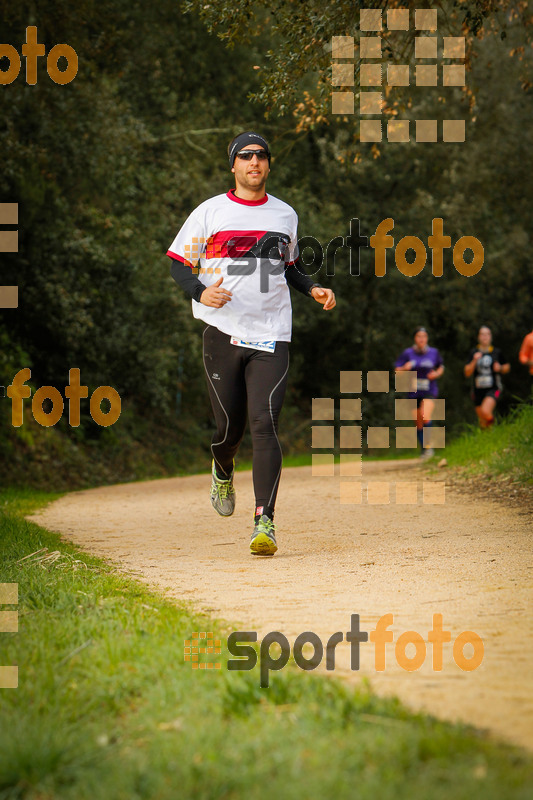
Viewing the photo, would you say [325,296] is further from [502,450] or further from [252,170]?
[502,450]

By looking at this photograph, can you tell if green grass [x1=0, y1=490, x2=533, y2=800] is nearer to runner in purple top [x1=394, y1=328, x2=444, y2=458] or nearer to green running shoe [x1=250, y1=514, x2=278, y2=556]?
green running shoe [x1=250, y1=514, x2=278, y2=556]

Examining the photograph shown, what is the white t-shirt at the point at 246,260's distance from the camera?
19.4 feet

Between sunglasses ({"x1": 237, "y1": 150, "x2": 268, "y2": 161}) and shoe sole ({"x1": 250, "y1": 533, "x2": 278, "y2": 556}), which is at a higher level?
sunglasses ({"x1": 237, "y1": 150, "x2": 268, "y2": 161})

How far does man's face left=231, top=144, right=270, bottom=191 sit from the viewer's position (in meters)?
5.96

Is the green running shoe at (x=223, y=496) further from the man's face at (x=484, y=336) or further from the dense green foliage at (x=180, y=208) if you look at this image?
the man's face at (x=484, y=336)

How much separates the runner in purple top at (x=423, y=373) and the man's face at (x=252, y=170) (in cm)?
822

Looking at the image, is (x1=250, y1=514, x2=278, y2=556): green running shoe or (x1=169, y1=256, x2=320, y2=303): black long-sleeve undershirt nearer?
(x1=250, y1=514, x2=278, y2=556): green running shoe

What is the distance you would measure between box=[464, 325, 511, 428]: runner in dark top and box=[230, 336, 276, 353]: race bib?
909cm

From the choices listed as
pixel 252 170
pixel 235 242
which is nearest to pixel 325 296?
pixel 235 242

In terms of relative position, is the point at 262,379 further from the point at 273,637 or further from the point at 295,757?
the point at 295,757

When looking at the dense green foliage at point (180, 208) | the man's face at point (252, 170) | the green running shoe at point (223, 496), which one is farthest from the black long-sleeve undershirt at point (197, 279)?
the dense green foliage at point (180, 208)

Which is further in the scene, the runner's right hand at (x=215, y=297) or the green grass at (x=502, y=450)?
the green grass at (x=502, y=450)

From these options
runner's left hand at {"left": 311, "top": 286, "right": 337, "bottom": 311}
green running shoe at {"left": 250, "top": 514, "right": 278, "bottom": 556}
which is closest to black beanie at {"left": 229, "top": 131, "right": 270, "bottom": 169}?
runner's left hand at {"left": 311, "top": 286, "right": 337, "bottom": 311}

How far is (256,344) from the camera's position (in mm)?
5945
